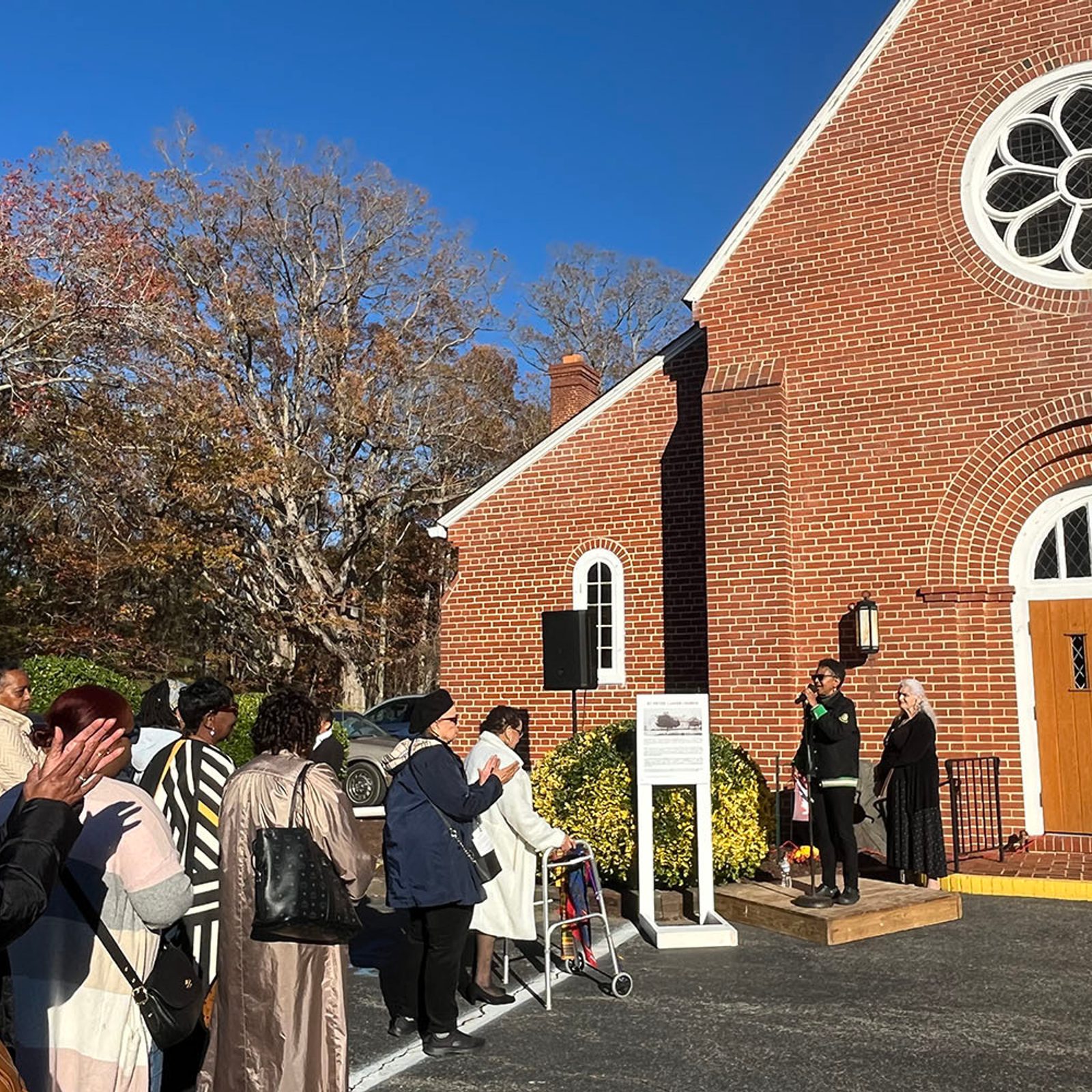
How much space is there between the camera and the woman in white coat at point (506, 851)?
6227mm

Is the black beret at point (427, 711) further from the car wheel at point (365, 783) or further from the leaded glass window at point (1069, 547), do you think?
the car wheel at point (365, 783)

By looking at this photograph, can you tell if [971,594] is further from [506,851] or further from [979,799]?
[506,851]

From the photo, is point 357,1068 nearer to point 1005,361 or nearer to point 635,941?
point 635,941

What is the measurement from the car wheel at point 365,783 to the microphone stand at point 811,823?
878 cm

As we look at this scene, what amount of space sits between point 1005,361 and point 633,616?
5.11 metres

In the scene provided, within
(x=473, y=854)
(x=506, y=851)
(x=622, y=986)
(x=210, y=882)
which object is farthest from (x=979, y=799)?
(x=210, y=882)

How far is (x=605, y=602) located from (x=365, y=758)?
5.82 metres

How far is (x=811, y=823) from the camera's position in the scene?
8.08 metres

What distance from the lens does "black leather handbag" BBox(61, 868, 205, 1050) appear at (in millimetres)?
3070

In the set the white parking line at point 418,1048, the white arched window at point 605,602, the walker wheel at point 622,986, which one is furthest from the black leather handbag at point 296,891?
the white arched window at point 605,602

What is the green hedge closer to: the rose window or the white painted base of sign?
the white painted base of sign

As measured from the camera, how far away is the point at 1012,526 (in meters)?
10.8

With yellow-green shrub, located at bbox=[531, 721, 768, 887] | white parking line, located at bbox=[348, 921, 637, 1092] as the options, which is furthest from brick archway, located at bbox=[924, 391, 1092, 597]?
white parking line, located at bbox=[348, 921, 637, 1092]

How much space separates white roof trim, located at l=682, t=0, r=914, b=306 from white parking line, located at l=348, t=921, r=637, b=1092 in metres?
7.75
